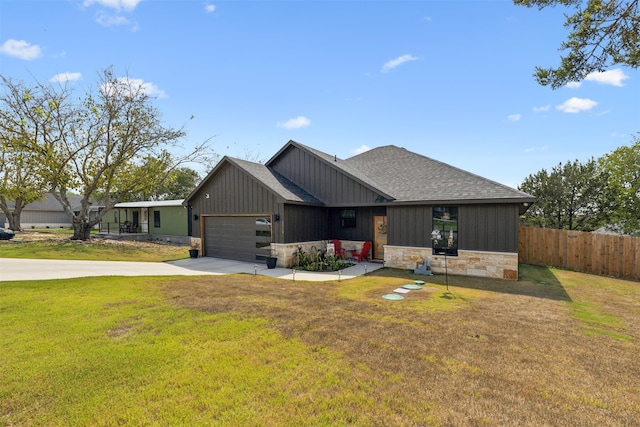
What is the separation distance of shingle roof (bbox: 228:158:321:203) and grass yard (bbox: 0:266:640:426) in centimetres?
581

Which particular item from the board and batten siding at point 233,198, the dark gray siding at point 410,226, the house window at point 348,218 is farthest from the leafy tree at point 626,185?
the board and batten siding at point 233,198

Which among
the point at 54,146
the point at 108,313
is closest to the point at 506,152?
the point at 108,313

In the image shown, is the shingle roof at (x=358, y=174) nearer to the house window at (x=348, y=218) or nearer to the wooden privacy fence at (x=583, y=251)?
the house window at (x=348, y=218)

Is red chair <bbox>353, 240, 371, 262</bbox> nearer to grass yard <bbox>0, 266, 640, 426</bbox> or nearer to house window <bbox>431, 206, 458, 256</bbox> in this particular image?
house window <bbox>431, 206, 458, 256</bbox>

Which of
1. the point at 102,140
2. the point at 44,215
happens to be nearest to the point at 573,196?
the point at 102,140

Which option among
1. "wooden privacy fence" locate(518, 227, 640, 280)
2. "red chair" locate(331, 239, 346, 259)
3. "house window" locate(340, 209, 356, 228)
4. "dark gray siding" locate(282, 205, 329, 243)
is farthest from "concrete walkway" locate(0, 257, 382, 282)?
"wooden privacy fence" locate(518, 227, 640, 280)

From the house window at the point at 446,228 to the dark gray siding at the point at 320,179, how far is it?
2607 millimetres

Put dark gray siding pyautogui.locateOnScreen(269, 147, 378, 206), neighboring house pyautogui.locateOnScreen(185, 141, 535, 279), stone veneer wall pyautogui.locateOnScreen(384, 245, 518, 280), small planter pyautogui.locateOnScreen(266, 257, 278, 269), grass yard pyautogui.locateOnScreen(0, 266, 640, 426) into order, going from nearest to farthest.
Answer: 1. grass yard pyautogui.locateOnScreen(0, 266, 640, 426)
2. stone veneer wall pyautogui.locateOnScreen(384, 245, 518, 280)
3. neighboring house pyautogui.locateOnScreen(185, 141, 535, 279)
4. small planter pyautogui.locateOnScreen(266, 257, 278, 269)
5. dark gray siding pyautogui.locateOnScreen(269, 147, 378, 206)

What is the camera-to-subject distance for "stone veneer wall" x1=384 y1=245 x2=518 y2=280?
10.0 metres

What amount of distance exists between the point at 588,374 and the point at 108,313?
7745 millimetres

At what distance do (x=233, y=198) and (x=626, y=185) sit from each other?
2473 cm

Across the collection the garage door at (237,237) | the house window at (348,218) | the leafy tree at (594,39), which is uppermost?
the leafy tree at (594,39)

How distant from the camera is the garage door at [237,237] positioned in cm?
1312

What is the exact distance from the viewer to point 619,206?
19.3m
